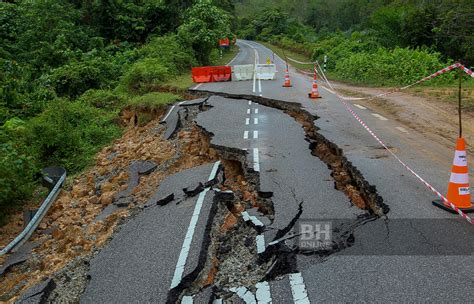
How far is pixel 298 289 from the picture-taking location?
160 inches

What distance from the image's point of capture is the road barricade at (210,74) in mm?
21078

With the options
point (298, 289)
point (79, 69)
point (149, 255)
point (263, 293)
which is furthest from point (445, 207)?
point (79, 69)

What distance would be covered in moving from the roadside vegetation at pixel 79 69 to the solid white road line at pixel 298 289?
288 inches

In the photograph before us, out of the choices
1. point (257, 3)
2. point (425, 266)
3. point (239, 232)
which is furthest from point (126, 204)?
point (257, 3)

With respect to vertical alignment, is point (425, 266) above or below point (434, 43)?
below

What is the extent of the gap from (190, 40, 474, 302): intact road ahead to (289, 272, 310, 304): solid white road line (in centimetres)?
5

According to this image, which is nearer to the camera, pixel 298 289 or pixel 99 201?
pixel 298 289

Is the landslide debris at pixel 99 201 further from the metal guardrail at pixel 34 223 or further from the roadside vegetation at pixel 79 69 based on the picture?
the roadside vegetation at pixel 79 69

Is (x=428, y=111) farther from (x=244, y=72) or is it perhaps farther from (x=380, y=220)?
(x=244, y=72)

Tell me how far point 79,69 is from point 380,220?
19262 mm

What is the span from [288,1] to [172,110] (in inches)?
3528

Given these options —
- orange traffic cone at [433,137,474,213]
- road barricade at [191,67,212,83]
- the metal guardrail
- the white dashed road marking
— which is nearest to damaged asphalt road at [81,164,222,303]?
the white dashed road marking

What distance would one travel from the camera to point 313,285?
162 inches

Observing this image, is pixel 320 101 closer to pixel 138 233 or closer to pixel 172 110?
pixel 172 110
